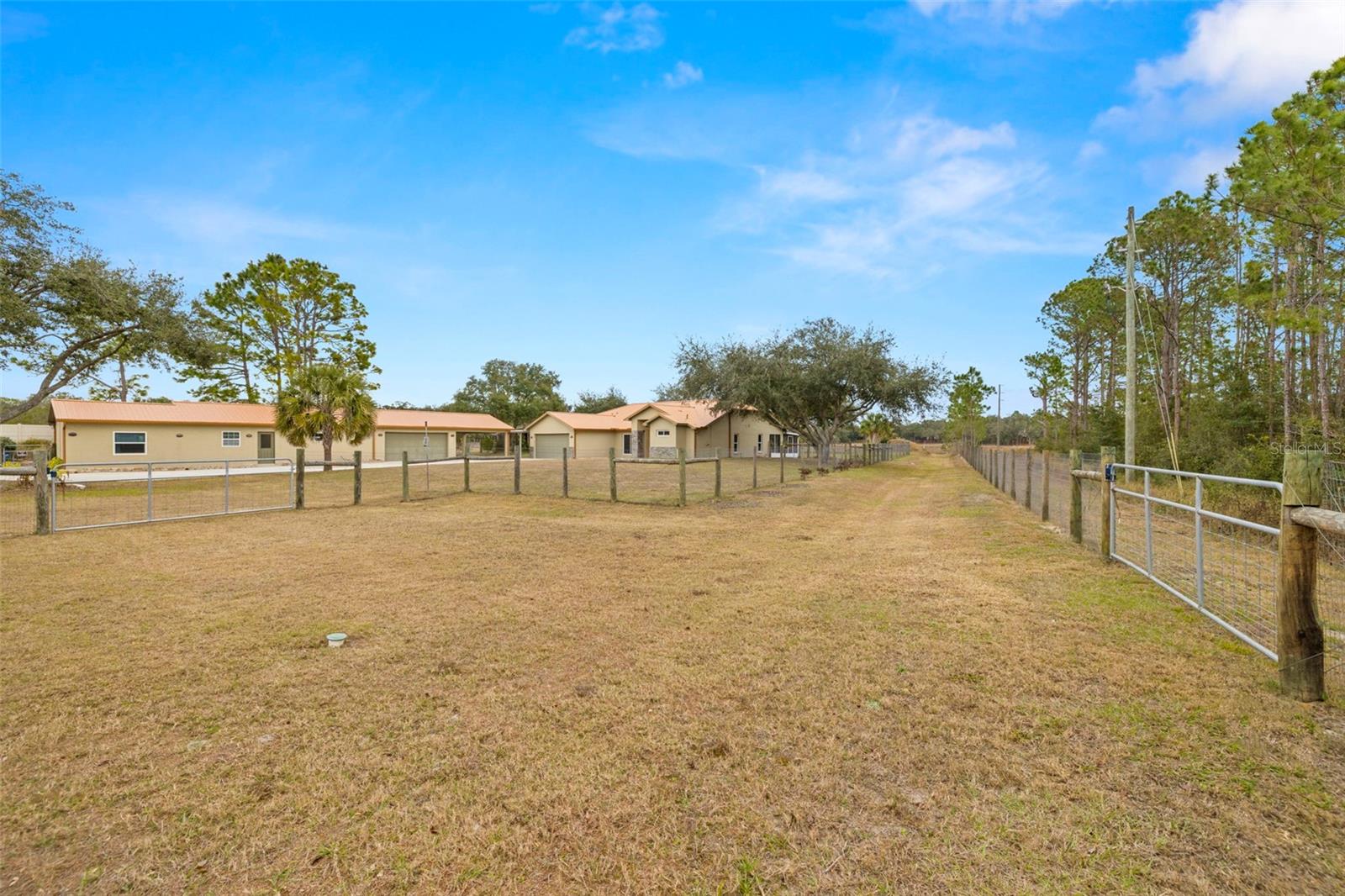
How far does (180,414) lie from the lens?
2734cm

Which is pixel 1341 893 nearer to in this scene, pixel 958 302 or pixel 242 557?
pixel 242 557

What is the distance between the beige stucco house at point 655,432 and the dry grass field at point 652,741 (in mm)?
28573

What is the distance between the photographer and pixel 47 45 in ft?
34.3

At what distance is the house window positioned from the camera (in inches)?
1009

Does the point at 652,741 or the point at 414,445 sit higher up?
the point at 414,445

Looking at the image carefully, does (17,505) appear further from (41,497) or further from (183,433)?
(183,433)

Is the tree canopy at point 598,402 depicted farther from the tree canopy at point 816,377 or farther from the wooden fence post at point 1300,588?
the wooden fence post at point 1300,588

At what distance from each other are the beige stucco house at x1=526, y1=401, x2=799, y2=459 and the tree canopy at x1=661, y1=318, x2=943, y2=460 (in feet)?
10.8

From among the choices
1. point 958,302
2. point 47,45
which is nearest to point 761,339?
point 958,302

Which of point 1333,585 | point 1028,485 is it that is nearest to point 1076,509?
point 1333,585

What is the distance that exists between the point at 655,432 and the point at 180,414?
80.6 feet

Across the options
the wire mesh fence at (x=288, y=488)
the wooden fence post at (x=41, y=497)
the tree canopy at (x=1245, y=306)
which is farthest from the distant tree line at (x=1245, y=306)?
the wooden fence post at (x=41, y=497)

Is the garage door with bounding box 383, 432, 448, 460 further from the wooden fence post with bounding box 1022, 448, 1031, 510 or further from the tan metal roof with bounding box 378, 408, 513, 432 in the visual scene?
the wooden fence post with bounding box 1022, 448, 1031, 510

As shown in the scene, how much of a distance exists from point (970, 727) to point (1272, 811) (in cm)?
110
